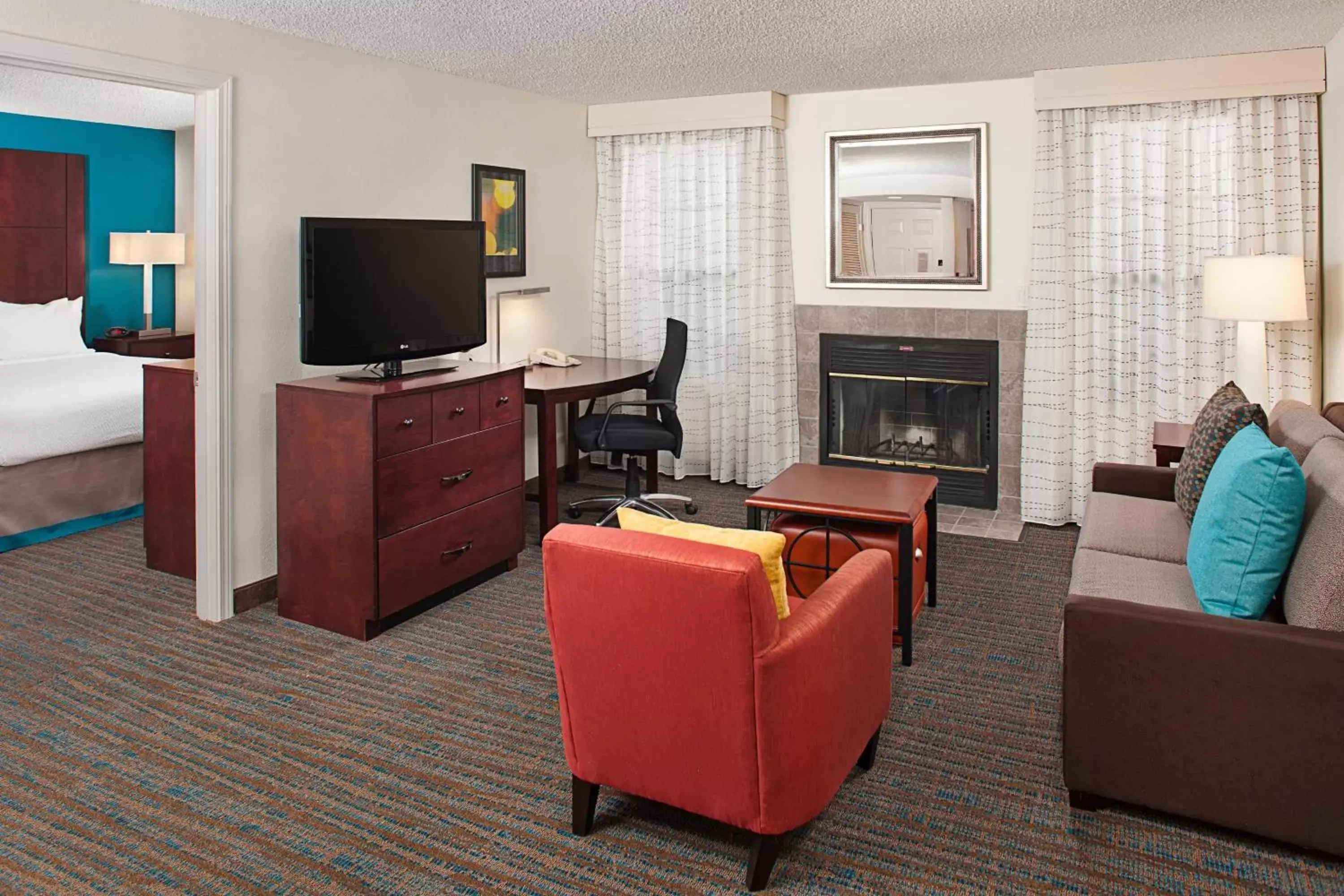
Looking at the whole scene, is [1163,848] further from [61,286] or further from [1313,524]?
[61,286]

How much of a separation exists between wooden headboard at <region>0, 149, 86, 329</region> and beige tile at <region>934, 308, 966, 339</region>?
592 centimetres

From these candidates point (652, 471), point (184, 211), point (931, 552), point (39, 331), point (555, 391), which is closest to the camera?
point (931, 552)

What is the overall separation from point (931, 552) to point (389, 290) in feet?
8.00

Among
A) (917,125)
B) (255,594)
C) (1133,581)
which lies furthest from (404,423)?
(917,125)

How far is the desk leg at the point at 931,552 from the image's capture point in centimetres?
401

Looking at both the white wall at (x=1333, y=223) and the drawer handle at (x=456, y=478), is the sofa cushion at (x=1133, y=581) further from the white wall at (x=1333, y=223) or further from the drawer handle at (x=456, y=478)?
the drawer handle at (x=456, y=478)

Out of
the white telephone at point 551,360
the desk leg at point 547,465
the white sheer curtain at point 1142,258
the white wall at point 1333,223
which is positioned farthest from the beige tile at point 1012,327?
the desk leg at point 547,465

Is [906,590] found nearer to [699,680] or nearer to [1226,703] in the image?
[1226,703]

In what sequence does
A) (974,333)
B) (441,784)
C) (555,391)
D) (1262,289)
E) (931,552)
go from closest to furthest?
(441,784) → (931,552) → (1262,289) → (555,391) → (974,333)

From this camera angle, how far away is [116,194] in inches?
293

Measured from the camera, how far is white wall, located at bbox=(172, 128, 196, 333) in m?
7.63

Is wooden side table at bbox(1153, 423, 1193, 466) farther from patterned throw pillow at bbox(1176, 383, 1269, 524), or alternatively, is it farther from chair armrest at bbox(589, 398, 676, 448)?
chair armrest at bbox(589, 398, 676, 448)

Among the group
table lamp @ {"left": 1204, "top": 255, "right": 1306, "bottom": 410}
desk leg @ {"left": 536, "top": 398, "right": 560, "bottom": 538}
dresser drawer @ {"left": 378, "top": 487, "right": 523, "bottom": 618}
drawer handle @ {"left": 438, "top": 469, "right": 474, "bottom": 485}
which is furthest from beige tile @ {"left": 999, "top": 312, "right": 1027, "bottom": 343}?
drawer handle @ {"left": 438, "top": 469, "right": 474, "bottom": 485}

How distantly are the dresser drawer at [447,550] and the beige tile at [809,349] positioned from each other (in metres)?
2.20
